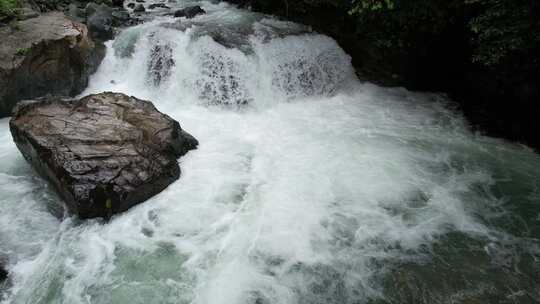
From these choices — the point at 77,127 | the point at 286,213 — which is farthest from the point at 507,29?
the point at 77,127

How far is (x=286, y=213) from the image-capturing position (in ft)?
18.0

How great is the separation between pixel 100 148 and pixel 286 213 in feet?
9.50

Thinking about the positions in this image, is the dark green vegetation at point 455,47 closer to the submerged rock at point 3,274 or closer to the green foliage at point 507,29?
the green foliage at point 507,29

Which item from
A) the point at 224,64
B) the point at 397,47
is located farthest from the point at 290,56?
the point at 397,47

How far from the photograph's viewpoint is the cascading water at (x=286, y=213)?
4375 millimetres

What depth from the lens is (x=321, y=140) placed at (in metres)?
7.52

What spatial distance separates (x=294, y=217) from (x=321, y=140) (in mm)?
2498

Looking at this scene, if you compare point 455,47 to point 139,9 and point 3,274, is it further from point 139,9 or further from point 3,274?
point 139,9

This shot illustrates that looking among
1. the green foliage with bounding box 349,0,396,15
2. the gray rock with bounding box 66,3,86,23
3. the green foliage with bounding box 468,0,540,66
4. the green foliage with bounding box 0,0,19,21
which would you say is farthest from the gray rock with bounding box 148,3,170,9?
the green foliage with bounding box 468,0,540,66

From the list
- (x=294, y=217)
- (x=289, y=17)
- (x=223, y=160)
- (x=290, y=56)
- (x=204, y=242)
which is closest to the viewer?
(x=204, y=242)

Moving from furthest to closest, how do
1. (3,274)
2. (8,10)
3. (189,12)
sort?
(189,12) → (8,10) → (3,274)

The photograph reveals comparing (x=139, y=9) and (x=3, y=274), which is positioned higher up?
(x=139, y=9)

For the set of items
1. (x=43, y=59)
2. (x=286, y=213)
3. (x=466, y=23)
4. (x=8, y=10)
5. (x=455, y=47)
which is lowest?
(x=286, y=213)

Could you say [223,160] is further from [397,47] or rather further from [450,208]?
[397,47]
